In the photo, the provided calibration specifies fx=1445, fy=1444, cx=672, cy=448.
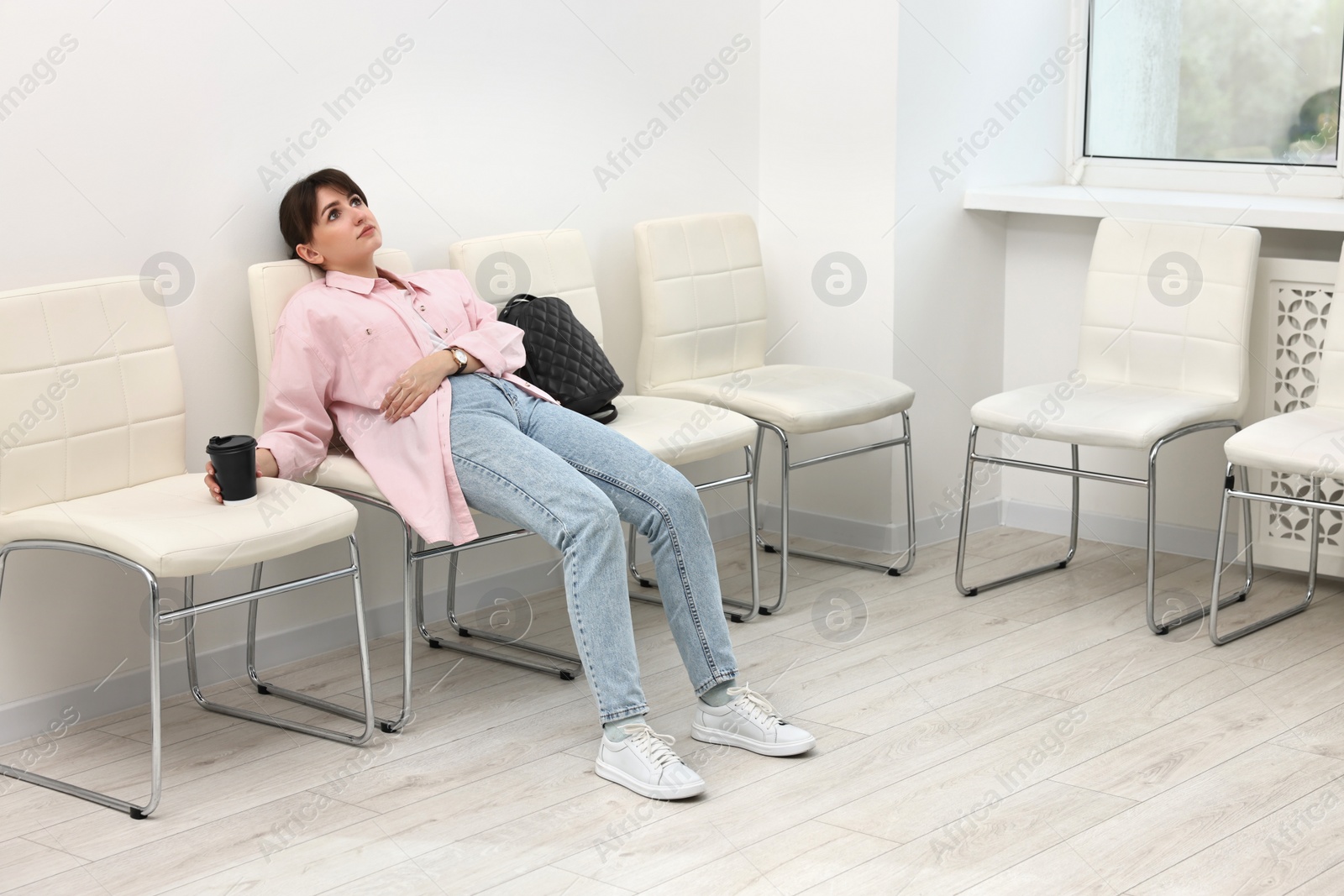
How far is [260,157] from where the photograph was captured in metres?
2.81

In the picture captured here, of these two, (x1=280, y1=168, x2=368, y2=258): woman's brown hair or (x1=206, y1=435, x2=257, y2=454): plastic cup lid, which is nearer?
(x1=206, y1=435, x2=257, y2=454): plastic cup lid

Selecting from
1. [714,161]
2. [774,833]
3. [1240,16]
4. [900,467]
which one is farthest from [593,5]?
[774,833]

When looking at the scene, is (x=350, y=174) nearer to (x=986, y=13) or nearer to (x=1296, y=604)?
(x=986, y=13)

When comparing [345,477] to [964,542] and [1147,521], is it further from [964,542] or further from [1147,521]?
[1147,521]

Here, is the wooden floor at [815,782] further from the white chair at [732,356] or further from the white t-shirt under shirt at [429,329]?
the white t-shirt under shirt at [429,329]

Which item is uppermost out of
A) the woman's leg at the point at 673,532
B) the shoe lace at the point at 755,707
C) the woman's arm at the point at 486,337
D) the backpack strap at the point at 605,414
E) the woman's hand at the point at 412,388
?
the woman's arm at the point at 486,337

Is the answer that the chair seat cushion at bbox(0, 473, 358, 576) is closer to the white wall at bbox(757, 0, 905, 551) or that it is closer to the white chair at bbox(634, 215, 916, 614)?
the white chair at bbox(634, 215, 916, 614)

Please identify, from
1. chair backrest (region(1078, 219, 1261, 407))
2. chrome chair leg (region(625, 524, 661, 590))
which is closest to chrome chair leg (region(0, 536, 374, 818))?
chrome chair leg (region(625, 524, 661, 590))

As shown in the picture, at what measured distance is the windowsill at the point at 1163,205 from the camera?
320cm

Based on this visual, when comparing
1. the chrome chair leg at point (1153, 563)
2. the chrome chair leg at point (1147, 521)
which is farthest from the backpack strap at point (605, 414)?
the chrome chair leg at point (1153, 563)

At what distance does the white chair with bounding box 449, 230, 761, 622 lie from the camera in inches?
115

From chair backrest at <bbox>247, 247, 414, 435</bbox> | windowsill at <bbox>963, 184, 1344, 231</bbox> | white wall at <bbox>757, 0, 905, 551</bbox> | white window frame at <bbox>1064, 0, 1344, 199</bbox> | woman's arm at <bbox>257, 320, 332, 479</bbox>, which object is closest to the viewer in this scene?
woman's arm at <bbox>257, 320, 332, 479</bbox>

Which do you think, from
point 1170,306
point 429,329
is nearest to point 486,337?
point 429,329

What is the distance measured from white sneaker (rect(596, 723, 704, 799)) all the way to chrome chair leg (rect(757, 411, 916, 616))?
0.91 meters
